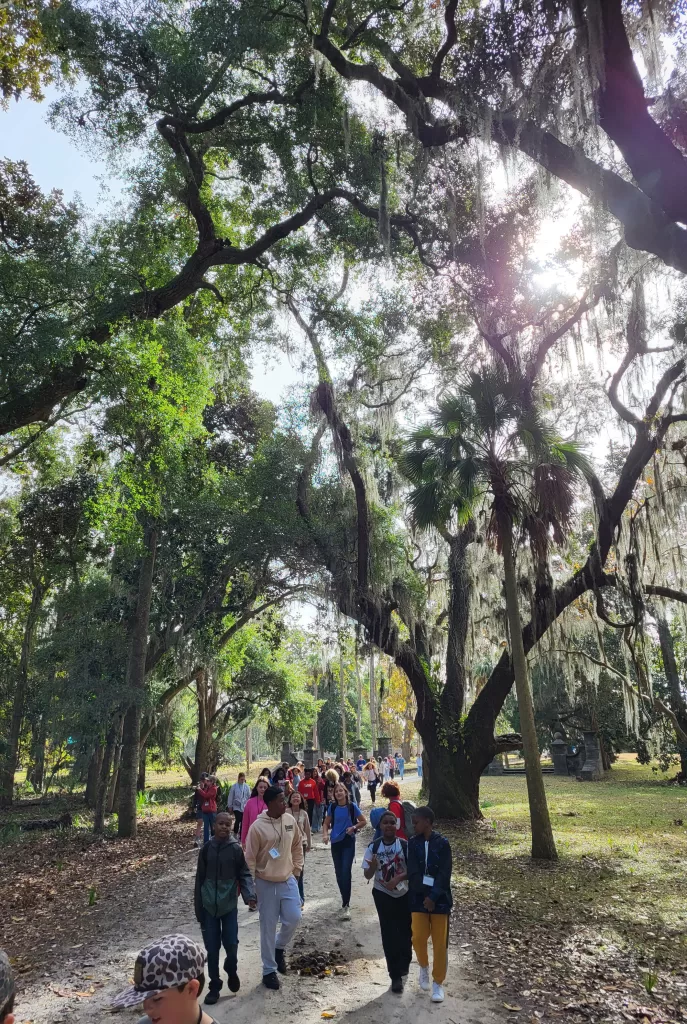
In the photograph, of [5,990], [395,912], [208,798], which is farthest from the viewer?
[208,798]

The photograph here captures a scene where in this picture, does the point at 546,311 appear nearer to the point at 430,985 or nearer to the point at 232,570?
the point at 232,570

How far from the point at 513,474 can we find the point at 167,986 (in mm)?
11559

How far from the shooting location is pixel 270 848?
5.47 meters

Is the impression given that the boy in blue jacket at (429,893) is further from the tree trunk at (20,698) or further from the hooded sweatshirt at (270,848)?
the tree trunk at (20,698)

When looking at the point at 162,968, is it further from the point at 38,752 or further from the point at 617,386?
the point at 38,752

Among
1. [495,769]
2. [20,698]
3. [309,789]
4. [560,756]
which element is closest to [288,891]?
[309,789]

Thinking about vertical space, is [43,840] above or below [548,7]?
below

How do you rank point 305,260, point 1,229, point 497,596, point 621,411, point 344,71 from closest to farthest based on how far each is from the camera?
point 344,71 → point 1,229 → point 621,411 → point 305,260 → point 497,596

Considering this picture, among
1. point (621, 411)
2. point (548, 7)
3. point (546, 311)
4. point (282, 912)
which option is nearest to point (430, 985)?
point (282, 912)

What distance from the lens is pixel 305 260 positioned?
13.8 metres

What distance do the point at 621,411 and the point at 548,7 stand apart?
7.39 m

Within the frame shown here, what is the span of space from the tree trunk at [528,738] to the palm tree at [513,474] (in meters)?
0.02

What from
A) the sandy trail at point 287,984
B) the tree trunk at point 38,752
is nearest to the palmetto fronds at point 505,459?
the sandy trail at point 287,984

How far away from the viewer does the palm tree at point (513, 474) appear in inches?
432
